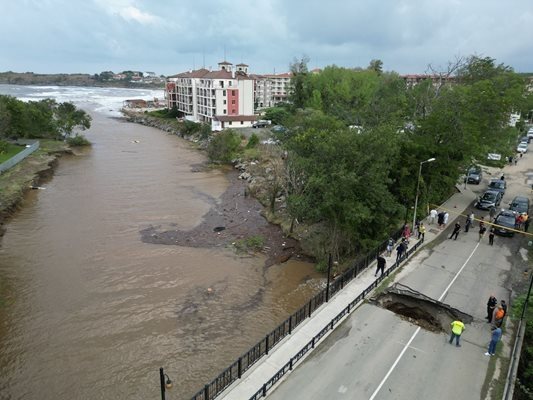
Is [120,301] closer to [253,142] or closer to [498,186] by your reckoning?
[498,186]

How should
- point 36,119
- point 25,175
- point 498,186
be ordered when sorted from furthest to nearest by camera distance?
point 36,119 → point 25,175 → point 498,186

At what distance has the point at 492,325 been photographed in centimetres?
1570

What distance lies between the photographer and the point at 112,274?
23125mm

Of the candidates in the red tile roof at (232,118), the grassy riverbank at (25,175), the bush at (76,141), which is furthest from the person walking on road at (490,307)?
the bush at (76,141)

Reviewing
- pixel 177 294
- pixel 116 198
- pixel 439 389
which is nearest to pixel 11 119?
pixel 116 198

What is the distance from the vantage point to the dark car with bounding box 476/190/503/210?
97.8 ft

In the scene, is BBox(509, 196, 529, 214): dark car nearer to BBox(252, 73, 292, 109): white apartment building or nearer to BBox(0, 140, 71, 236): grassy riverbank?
BBox(0, 140, 71, 236): grassy riverbank

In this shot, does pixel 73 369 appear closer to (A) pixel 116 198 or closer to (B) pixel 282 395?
(B) pixel 282 395

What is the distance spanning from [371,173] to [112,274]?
16.2m

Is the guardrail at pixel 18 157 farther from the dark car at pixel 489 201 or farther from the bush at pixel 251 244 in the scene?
the dark car at pixel 489 201

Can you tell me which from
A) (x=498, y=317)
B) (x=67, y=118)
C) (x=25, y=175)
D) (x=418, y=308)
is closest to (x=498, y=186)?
(x=418, y=308)

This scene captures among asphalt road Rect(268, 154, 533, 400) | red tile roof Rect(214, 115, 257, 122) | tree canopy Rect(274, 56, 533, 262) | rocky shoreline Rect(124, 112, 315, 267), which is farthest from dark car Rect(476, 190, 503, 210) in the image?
red tile roof Rect(214, 115, 257, 122)

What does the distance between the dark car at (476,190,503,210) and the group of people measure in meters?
16.0

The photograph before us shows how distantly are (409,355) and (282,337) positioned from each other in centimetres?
464
